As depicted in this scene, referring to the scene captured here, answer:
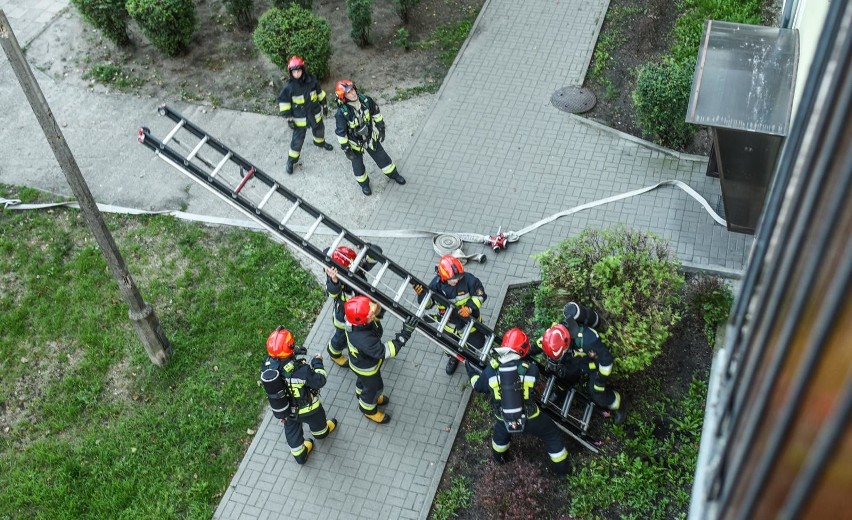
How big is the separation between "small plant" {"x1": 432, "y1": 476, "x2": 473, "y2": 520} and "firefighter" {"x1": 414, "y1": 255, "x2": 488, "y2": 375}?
1.36 m

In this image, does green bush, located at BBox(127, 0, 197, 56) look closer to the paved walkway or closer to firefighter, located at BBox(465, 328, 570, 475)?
the paved walkway

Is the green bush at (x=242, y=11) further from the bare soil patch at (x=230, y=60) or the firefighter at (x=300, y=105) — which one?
the firefighter at (x=300, y=105)

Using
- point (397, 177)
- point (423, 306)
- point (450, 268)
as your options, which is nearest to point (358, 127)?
point (397, 177)

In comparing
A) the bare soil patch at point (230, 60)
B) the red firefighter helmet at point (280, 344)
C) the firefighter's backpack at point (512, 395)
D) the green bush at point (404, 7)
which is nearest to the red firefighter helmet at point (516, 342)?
the firefighter's backpack at point (512, 395)

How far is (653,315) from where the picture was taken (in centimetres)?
761

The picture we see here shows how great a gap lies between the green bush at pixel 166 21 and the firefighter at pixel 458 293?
741 centimetres

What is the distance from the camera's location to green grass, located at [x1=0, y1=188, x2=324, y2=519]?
Answer: 8164 mm

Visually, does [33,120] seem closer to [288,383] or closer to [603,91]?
[288,383]

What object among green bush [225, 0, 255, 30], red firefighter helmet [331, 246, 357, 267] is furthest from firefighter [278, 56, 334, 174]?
green bush [225, 0, 255, 30]

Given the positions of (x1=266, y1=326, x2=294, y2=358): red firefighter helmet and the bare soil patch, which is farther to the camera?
the bare soil patch

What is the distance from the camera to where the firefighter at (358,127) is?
9.91 meters

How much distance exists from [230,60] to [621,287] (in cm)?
840

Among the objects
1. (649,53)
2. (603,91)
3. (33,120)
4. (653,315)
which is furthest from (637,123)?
(33,120)

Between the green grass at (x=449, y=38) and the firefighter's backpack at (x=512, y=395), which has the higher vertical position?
the firefighter's backpack at (x=512, y=395)
